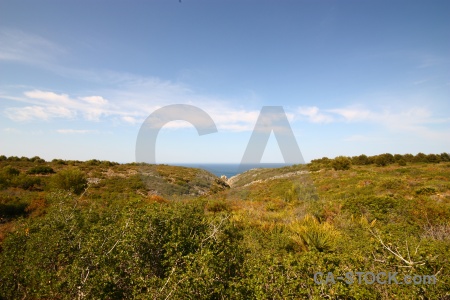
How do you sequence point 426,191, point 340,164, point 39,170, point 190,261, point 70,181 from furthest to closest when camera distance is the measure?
point 340,164 < point 39,170 < point 70,181 < point 426,191 < point 190,261

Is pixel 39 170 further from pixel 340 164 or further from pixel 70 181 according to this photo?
pixel 340 164

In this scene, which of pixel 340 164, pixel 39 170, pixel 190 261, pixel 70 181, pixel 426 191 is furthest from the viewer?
pixel 340 164

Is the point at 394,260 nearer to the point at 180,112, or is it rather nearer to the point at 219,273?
the point at 219,273

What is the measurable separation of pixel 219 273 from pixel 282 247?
10.8 ft

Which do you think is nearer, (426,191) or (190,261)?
(190,261)

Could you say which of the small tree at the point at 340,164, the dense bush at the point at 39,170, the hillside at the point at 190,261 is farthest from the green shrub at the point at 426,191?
the dense bush at the point at 39,170

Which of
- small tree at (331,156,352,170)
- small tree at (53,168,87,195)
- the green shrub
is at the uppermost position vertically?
small tree at (331,156,352,170)

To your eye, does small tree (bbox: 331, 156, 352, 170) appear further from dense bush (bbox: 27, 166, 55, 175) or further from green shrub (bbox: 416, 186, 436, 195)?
dense bush (bbox: 27, 166, 55, 175)

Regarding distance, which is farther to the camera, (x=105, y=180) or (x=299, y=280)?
(x=105, y=180)

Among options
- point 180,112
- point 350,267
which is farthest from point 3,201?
point 350,267

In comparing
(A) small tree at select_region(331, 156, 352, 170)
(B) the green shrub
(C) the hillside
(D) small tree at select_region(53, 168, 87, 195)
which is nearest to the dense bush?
(D) small tree at select_region(53, 168, 87, 195)

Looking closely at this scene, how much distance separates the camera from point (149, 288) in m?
3.25

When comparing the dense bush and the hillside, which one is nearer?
the hillside

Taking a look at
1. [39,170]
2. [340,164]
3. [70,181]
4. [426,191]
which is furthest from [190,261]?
[340,164]
